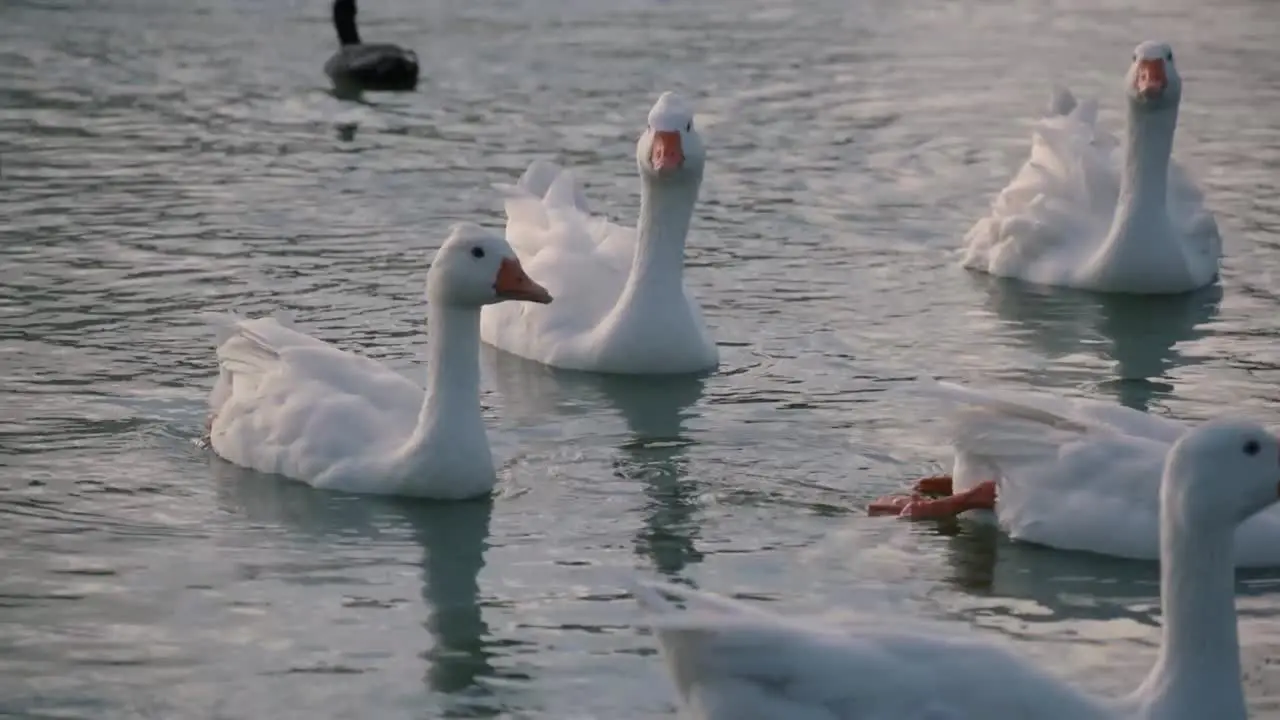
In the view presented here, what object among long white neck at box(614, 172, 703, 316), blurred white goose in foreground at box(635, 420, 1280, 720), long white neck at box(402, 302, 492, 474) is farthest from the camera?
long white neck at box(614, 172, 703, 316)

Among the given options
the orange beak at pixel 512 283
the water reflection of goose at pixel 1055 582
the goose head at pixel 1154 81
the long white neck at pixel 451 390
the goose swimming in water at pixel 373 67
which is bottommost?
the water reflection of goose at pixel 1055 582

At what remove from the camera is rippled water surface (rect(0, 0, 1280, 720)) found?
8656mm

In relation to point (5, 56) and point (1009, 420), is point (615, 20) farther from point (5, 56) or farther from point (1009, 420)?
point (1009, 420)

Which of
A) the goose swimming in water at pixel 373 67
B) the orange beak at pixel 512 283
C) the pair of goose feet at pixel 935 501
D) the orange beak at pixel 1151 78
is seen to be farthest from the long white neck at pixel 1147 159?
the goose swimming in water at pixel 373 67

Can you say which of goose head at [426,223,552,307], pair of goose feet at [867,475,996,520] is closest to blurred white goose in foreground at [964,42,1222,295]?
pair of goose feet at [867,475,996,520]

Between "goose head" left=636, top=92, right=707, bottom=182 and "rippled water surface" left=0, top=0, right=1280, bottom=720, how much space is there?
3.47 ft

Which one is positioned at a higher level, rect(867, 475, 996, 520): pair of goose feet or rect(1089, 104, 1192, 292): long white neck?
rect(1089, 104, 1192, 292): long white neck

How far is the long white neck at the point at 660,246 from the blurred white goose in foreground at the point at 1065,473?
298 cm

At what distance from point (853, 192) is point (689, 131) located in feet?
16.4

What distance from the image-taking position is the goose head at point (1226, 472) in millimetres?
7016

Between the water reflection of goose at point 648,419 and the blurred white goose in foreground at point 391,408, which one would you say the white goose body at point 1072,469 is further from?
the blurred white goose in foreground at point 391,408

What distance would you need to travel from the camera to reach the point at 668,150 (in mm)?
12578

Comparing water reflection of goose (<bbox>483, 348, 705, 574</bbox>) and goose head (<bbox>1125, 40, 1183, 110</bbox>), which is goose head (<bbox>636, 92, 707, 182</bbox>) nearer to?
water reflection of goose (<bbox>483, 348, 705, 574</bbox>)

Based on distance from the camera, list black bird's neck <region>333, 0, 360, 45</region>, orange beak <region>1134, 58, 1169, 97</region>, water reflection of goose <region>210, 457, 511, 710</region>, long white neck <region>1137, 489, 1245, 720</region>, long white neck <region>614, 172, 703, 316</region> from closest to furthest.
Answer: long white neck <region>1137, 489, 1245, 720</region>, water reflection of goose <region>210, 457, 511, 710</region>, long white neck <region>614, 172, 703, 316</region>, orange beak <region>1134, 58, 1169, 97</region>, black bird's neck <region>333, 0, 360, 45</region>
